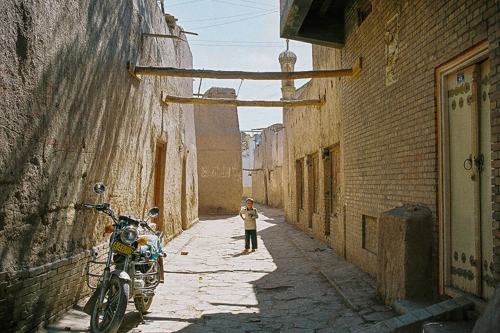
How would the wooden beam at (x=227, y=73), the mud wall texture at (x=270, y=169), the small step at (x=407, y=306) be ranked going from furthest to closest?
the mud wall texture at (x=270, y=169), the wooden beam at (x=227, y=73), the small step at (x=407, y=306)

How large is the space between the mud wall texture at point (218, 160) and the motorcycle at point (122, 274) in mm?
14281

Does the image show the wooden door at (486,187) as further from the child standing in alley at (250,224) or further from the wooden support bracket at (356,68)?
the child standing in alley at (250,224)

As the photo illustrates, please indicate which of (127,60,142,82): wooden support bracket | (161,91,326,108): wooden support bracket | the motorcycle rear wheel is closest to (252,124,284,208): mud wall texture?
(161,91,326,108): wooden support bracket

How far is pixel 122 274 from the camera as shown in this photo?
3.88 metres

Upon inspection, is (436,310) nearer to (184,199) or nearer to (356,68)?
(356,68)

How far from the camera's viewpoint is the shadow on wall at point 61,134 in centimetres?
365

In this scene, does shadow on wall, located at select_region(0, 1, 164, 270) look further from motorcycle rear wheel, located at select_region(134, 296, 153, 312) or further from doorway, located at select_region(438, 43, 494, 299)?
doorway, located at select_region(438, 43, 494, 299)

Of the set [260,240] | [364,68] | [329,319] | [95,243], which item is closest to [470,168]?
[329,319]

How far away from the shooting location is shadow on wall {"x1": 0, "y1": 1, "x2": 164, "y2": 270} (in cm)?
365

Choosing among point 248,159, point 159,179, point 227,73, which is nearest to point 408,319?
point 227,73

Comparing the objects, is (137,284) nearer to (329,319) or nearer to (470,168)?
(329,319)

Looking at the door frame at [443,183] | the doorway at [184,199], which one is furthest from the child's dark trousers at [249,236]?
the door frame at [443,183]

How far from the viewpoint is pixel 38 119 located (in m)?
3.97

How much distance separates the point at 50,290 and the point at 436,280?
4.07 m
